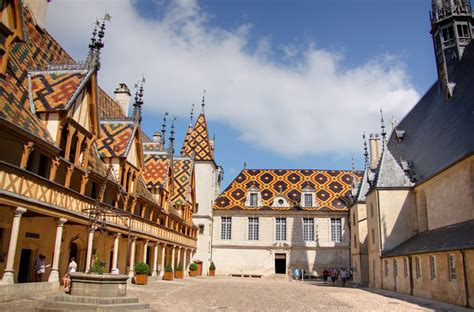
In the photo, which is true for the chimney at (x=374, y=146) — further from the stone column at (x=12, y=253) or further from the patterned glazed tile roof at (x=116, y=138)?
the stone column at (x=12, y=253)

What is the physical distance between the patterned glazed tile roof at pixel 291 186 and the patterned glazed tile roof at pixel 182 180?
23.2 ft

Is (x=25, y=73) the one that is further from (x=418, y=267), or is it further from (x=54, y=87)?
(x=418, y=267)

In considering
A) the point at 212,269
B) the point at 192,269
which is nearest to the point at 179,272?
the point at 192,269

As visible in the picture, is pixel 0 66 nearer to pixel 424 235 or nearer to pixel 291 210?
pixel 424 235

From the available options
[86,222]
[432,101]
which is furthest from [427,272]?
[86,222]

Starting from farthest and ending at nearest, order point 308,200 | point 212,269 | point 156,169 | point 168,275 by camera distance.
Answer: point 308,200, point 212,269, point 156,169, point 168,275

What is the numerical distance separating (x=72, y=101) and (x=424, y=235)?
18.2 metres

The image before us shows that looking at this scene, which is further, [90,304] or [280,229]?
[280,229]

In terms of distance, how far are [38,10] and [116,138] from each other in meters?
7.02

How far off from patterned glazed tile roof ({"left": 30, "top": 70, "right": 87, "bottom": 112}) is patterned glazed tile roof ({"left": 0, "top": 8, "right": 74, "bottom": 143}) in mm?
315

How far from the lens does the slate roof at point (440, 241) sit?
593 inches

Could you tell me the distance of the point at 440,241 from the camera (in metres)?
17.4

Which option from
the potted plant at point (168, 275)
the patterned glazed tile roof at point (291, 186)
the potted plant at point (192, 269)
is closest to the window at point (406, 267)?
the potted plant at point (168, 275)

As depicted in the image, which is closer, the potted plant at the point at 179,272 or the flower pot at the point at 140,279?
the flower pot at the point at 140,279
